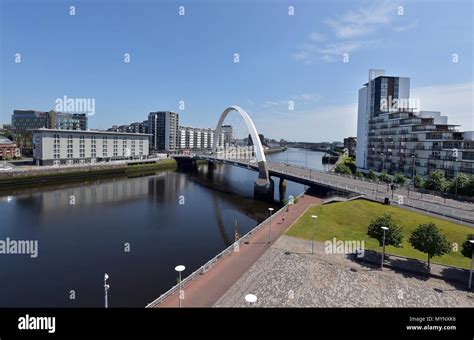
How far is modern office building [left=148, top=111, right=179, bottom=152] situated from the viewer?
107 meters

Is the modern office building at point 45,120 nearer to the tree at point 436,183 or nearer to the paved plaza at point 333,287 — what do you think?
the paved plaza at point 333,287

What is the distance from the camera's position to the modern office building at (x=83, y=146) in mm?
50469

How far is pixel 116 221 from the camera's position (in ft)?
82.3

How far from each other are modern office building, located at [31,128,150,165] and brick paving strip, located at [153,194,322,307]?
48.3 meters

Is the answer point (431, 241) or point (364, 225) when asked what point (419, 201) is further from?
point (431, 241)

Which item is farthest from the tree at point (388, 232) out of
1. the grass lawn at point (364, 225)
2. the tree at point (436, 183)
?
the tree at point (436, 183)

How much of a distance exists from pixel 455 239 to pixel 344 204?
8.70 m

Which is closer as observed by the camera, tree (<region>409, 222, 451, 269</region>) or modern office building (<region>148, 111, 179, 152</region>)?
tree (<region>409, 222, 451, 269</region>)

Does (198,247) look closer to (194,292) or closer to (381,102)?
(194,292)

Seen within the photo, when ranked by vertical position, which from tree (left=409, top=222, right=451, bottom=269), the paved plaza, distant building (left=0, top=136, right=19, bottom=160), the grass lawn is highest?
distant building (left=0, top=136, right=19, bottom=160)

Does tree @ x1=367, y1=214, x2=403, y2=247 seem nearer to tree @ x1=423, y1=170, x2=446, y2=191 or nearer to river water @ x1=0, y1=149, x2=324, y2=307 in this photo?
river water @ x1=0, y1=149, x2=324, y2=307

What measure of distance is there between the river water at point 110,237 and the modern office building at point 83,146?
14.2 m

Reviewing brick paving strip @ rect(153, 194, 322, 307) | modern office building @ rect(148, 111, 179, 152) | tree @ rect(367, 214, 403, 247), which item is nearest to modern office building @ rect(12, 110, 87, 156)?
modern office building @ rect(148, 111, 179, 152)

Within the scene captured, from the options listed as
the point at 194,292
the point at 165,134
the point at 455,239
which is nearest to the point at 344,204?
the point at 455,239
